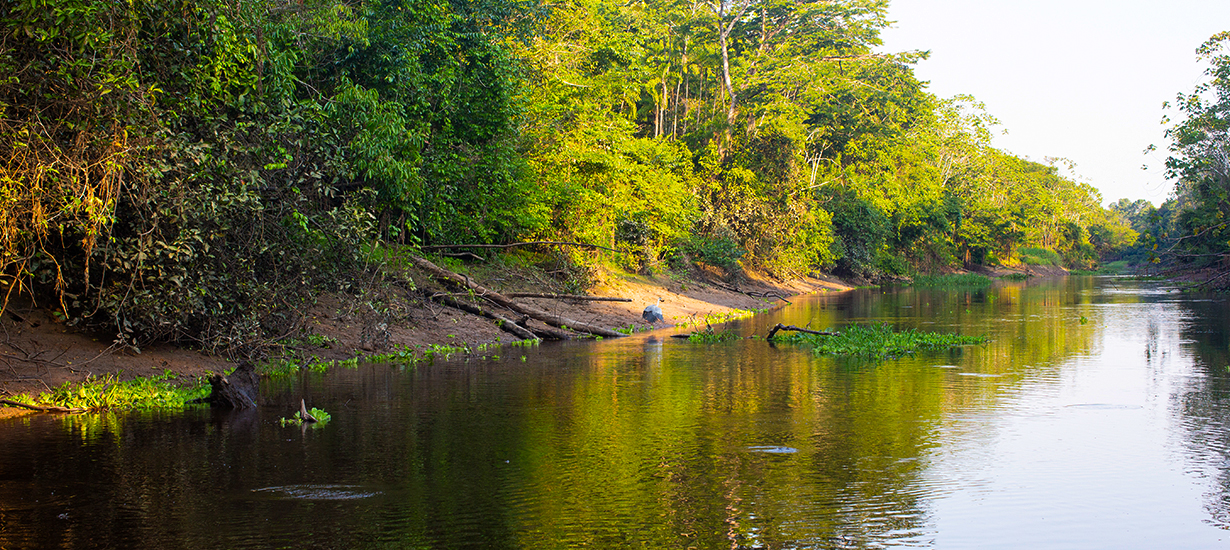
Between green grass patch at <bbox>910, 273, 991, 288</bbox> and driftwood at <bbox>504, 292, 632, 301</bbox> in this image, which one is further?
green grass patch at <bbox>910, 273, 991, 288</bbox>

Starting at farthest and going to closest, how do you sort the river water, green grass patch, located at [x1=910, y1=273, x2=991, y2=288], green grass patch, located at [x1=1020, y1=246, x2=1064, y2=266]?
green grass patch, located at [x1=1020, y1=246, x2=1064, y2=266] → green grass patch, located at [x1=910, y1=273, x2=991, y2=288] → the river water

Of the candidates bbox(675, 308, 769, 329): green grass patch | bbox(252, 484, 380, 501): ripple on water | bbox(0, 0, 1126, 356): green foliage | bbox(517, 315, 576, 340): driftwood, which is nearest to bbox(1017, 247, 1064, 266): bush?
bbox(0, 0, 1126, 356): green foliage

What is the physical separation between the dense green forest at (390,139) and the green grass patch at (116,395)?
0.80m

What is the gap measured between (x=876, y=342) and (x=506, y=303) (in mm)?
7923

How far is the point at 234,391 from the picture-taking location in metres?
12.4

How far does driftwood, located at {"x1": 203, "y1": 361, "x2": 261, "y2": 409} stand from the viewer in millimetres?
12266

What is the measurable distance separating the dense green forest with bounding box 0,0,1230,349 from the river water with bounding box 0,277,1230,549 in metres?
2.20

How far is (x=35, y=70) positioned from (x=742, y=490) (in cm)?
944

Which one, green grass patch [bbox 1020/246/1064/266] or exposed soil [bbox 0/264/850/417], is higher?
green grass patch [bbox 1020/246/1064/266]

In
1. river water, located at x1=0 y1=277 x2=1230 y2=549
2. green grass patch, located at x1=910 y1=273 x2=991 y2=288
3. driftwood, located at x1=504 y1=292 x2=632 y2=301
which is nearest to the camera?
river water, located at x1=0 y1=277 x2=1230 y2=549

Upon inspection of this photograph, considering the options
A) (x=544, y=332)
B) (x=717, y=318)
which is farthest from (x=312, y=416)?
(x=717, y=318)

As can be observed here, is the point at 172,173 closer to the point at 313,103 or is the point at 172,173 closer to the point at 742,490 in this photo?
the point at 313,103

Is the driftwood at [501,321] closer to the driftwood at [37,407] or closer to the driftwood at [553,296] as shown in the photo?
the driftwood at [553,296]

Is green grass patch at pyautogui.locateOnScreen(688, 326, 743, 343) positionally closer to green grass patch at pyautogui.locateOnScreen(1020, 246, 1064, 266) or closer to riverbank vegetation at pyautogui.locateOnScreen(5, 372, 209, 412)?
riverbank vegetation at pyautogui.locateOnScreen(5, 372, 209, 412)
